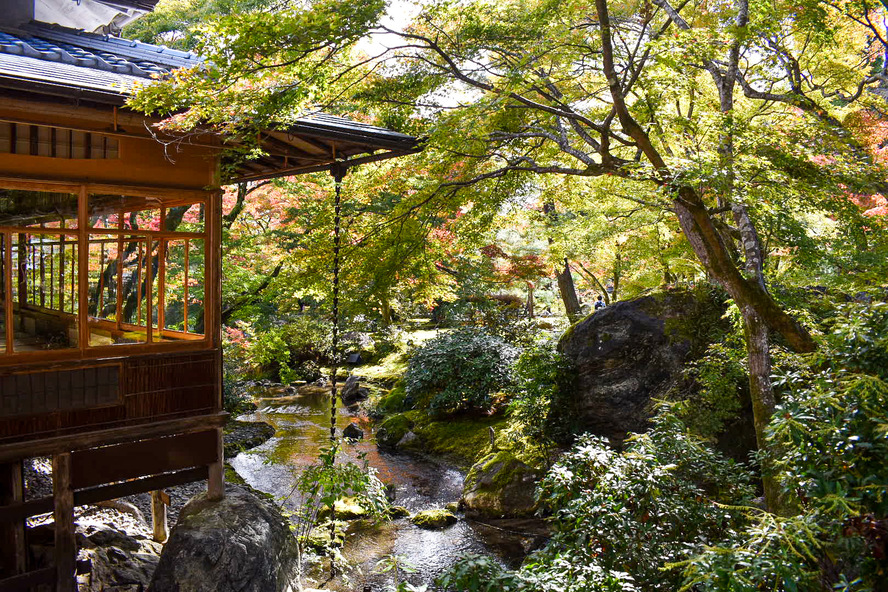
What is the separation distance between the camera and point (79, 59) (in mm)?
7137

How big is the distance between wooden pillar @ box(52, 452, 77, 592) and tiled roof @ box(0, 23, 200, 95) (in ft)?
12.7

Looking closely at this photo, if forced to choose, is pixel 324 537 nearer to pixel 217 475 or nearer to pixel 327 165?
pixel 217 475

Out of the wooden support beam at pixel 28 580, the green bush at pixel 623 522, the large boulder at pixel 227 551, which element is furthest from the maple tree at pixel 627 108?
the wooden support beam at pixel 28 580

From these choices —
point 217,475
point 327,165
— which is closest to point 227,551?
point 217,475

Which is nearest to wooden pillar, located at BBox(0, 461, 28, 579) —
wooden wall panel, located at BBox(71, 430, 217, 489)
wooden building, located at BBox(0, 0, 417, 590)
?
wooden building, located at BBox(0, 0, 417, 590)

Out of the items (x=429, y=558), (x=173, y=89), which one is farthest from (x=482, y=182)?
(x=429, y=558)

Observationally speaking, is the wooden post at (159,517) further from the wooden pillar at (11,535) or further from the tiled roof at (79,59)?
the tiled roof at (79,59)

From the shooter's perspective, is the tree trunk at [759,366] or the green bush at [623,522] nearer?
the green bush at [623,522]

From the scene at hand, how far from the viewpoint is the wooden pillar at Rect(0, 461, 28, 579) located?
6637 mm

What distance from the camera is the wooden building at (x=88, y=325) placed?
20.1 ft

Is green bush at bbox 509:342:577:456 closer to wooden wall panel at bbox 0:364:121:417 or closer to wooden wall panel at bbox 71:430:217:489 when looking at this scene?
wooden wall panel at bbox 71:430:217:489

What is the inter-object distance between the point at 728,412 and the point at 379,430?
8.64 meters

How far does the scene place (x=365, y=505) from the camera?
27.4ft

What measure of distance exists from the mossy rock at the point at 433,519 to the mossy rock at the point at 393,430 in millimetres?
4073
